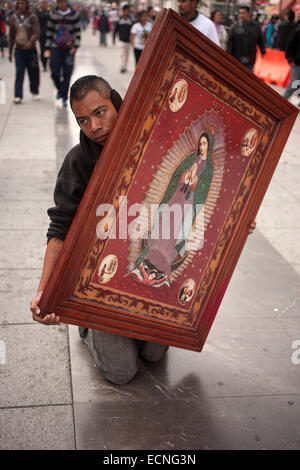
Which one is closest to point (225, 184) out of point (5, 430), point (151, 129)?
point (151, 129)

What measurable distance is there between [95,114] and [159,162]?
0.34m

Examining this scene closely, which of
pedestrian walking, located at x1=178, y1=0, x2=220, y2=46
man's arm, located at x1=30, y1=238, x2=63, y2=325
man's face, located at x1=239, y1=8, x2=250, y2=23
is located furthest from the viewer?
man's face, located at x1=239, y1=8, x2=250, y2=23

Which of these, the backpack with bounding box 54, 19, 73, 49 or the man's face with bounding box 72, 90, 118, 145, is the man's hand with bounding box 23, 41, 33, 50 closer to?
the backpack with bounding box 54, 19, 73, 49

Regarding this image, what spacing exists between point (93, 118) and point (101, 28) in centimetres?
2342

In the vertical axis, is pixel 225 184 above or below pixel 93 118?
below

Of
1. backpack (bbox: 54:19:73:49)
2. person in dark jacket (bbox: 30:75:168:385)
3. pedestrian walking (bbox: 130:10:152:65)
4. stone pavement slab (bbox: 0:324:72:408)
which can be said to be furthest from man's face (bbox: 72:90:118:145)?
pedestrian walking (bbox: 130:10:152:65)

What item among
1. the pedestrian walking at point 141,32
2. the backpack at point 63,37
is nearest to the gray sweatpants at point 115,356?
the backpack at point 63,37

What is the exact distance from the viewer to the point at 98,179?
77.0 inches

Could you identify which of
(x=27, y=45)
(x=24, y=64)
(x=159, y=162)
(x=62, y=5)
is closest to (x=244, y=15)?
(x=62, y=5)

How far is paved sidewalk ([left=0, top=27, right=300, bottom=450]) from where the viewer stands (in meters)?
2.29

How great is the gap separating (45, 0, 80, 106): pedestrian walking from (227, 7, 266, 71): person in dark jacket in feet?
9.35

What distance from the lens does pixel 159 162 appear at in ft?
6.87

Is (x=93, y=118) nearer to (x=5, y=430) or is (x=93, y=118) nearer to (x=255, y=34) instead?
(x=5, y=430)

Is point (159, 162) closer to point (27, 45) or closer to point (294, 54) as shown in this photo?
point (27, 45)
